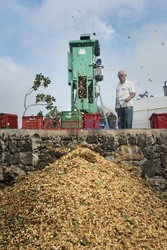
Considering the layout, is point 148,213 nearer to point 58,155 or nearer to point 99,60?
point 58,155

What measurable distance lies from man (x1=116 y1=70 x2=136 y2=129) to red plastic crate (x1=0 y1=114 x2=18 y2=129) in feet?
9.16

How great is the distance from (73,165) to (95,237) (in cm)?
204

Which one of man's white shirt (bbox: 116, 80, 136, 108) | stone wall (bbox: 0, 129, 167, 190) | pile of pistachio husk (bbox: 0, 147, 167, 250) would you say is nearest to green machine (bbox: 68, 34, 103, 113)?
man's white shirt (bbox: 116, 80, 136, 108)

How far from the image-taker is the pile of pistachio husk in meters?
4.85

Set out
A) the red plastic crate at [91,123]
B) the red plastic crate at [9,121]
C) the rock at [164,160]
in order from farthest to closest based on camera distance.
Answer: the red plastic crate at [91,123], the red plastic crate at [9,121], the rock at [164,160]

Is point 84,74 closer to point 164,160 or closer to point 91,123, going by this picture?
point 91,123

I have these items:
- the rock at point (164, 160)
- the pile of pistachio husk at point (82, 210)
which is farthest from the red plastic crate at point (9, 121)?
the rock at point (164, 160)

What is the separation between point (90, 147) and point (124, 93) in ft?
6.01

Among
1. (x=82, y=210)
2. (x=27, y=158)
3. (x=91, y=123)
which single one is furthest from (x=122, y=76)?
(x=82, y=210)

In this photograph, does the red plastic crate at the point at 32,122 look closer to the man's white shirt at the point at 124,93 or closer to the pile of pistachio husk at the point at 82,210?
the pile of pistachio husk at the point at 82,210

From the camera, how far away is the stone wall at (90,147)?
725cm

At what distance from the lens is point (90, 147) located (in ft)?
24.2

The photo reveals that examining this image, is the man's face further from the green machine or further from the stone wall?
the green machine

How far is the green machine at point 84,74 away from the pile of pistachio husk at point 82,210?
8.48 m
